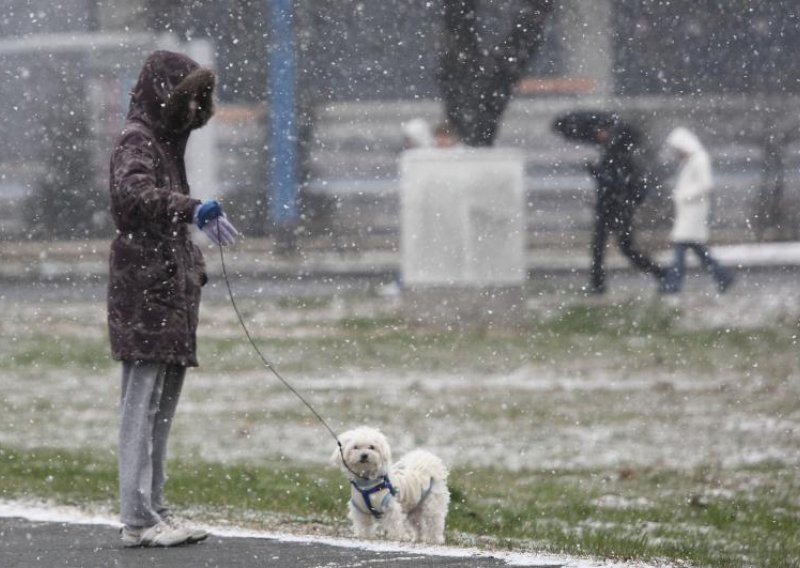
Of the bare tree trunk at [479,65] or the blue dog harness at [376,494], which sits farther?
the bare tree trunk at [479,65]

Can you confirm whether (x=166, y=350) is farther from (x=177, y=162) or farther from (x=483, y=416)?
(x=483, y=416)

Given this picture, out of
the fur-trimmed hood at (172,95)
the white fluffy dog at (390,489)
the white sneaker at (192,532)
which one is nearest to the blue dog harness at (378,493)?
the white fluffy dog at (390,489)

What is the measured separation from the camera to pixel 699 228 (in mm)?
16344

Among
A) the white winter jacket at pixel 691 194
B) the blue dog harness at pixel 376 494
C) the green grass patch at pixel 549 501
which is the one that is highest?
the white winter jacket at pixel 691 194

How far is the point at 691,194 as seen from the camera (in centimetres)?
1623

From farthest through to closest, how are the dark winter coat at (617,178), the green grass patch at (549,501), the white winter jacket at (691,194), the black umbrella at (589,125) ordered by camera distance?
1. the black umbrella at (589,125)
2. the dark winter coat at (617,178)
3. the white winter jacket at (691,194)
4. the green grass patch at (549,501)

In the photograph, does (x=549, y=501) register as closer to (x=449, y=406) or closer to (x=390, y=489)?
(x=390, y=489)

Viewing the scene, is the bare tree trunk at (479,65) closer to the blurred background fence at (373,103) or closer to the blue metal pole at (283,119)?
the blurred background fence at (373,103)

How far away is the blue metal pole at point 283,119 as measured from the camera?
20250mm

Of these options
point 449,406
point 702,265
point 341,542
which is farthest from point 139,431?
point 702,265

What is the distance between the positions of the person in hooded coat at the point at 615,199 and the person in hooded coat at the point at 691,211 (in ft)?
0.81

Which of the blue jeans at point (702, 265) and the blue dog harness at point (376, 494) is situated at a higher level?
the blue dog harness at point (376, 494)

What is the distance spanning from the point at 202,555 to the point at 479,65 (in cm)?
1256

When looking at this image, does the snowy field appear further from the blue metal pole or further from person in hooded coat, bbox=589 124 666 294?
the blue metal pole
